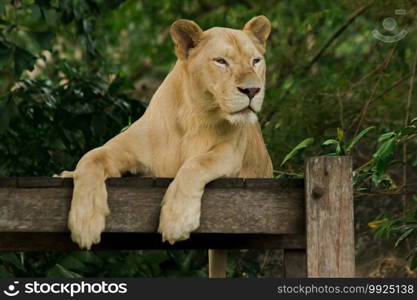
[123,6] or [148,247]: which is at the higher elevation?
[123,6]

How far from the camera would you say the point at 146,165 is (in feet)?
13.5

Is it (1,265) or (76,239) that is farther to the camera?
(1,265)

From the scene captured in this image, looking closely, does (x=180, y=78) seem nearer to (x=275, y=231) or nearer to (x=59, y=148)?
(x=275, y=231)

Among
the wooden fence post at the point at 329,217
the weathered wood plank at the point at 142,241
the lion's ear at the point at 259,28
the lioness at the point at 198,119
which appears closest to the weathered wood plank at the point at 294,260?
the weathered wood plank at the point at 142,241

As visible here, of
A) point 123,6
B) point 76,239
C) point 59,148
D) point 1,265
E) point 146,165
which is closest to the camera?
point 76,239

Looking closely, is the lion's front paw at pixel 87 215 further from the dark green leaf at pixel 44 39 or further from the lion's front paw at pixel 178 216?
the dark green leaf at pixel 44 39

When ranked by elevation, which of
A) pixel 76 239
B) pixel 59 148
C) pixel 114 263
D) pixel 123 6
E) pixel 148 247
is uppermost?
pixel 123 6

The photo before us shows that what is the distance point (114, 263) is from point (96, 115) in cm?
98

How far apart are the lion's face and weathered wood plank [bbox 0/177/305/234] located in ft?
1.27

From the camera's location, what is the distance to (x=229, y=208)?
354 centimetres

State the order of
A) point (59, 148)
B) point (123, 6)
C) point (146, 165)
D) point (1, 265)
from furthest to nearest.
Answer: point (123, 6), point (59, 148), point (1, 265), point (146, 165)

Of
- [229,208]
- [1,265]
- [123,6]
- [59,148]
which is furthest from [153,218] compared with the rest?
[123,6]

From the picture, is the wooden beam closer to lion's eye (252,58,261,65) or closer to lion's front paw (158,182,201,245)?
lion's front paw (158,182,201,245)

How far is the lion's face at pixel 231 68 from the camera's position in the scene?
3805mm
